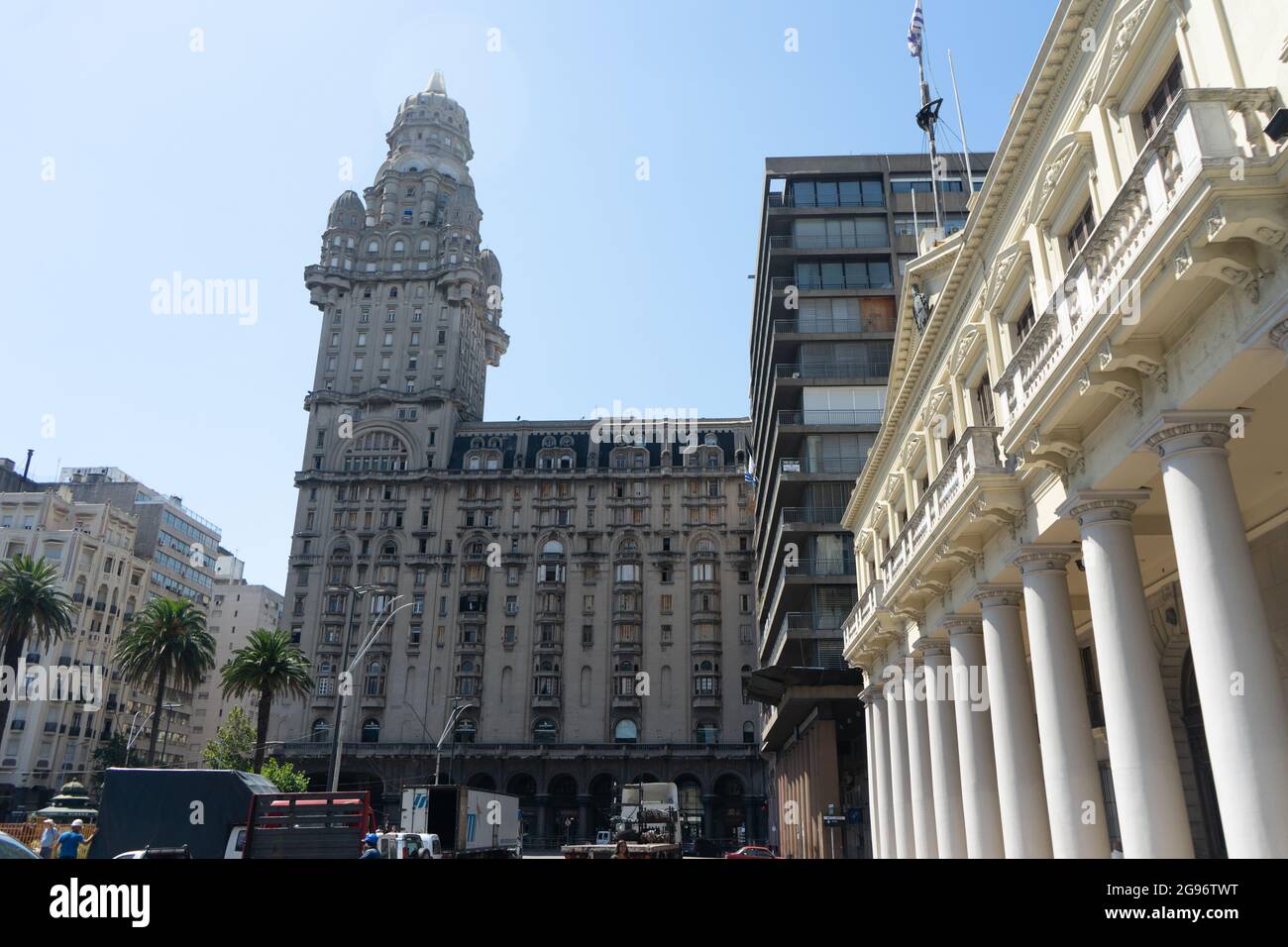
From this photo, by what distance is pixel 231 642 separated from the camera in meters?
147

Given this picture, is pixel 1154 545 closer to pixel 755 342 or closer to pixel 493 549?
pixel 755 342

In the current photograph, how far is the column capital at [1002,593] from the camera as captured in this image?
21.5 m

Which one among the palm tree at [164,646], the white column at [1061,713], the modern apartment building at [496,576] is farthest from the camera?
the modern apartment building at [496,576]

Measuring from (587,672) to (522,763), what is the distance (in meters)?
11.9

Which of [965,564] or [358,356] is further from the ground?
[358,356]

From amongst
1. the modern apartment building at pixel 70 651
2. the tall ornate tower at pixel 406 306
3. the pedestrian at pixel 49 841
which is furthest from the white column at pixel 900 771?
the modern apartment building at pixel 70 651

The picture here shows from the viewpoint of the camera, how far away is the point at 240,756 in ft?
252

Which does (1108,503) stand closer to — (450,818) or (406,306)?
(450,818)

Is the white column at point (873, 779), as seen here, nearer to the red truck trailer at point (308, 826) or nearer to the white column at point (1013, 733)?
the white column at point (1013, 733)

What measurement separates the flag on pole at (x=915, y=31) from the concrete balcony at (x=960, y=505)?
20928mm

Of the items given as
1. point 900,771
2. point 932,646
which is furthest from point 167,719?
point 932,646

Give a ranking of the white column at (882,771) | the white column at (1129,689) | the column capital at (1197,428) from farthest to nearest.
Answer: the white column at (882,771), the white column at (1129,689), the column capital at (1197,428)

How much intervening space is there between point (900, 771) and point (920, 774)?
11.1 ft
